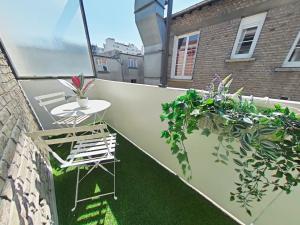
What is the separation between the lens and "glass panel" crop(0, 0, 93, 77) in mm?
2100

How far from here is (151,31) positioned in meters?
4.58

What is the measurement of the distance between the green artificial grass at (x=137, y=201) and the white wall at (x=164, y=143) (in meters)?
0.16

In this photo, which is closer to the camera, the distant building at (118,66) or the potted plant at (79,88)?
the potted plant at (79,88)

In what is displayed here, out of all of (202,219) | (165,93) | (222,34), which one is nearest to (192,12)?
(222,34)

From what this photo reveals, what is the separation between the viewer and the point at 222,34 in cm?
364

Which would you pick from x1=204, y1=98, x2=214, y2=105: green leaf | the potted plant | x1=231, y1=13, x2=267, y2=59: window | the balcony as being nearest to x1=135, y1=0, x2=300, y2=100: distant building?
x1=231, y1=13, x2=267, y2=59: window

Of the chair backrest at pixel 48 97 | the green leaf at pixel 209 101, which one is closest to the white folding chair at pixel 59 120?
the chair backrest at pixel 48 97

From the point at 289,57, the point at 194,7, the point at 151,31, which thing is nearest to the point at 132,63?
the point at 151,31

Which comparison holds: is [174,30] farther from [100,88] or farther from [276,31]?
[100,88]

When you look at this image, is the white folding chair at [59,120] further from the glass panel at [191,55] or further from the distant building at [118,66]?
the distant building at [118,66]

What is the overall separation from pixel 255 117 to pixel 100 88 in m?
3.06

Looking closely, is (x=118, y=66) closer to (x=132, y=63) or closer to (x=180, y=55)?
(x=132, y=63)

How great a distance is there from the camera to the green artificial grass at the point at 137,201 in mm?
1224

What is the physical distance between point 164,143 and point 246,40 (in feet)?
12.4
